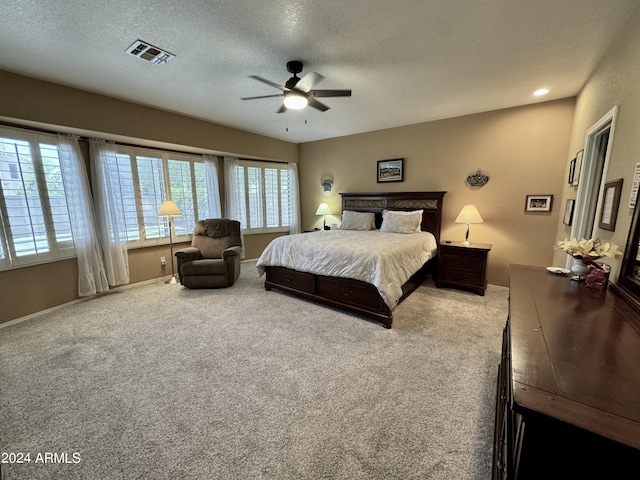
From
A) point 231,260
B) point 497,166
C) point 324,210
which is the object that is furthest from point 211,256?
point 497,166

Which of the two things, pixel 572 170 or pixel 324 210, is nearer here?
pixel 572 170

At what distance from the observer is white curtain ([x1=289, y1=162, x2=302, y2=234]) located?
6227mm

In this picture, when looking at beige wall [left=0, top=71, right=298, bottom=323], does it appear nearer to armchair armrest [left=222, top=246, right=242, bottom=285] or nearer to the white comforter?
armchair armrest [left=222, top=246, right=242, bottom=285]

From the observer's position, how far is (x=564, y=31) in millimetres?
2061

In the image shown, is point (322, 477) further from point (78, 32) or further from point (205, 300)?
point (78, 32)

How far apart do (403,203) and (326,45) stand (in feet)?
10.1

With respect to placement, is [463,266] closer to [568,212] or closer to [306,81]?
[568,212]

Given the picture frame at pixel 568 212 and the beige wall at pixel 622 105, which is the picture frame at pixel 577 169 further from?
the beige wall at pixel 622 105

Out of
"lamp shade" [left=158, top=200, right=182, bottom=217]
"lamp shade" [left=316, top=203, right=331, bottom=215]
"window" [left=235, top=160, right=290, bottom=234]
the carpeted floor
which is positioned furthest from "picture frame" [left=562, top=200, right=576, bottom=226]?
"lamp shade" [left=158, top=200, right=182, bottom=217]

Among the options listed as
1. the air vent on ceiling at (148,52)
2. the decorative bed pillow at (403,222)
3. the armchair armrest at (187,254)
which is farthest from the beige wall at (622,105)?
the armchair armrest at (187,254)

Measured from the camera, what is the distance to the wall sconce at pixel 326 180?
19.1 feet

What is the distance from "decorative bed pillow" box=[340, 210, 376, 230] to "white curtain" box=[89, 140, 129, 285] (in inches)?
148

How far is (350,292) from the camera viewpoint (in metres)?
3.11

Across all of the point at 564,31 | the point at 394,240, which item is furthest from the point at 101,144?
the point at 564,31
